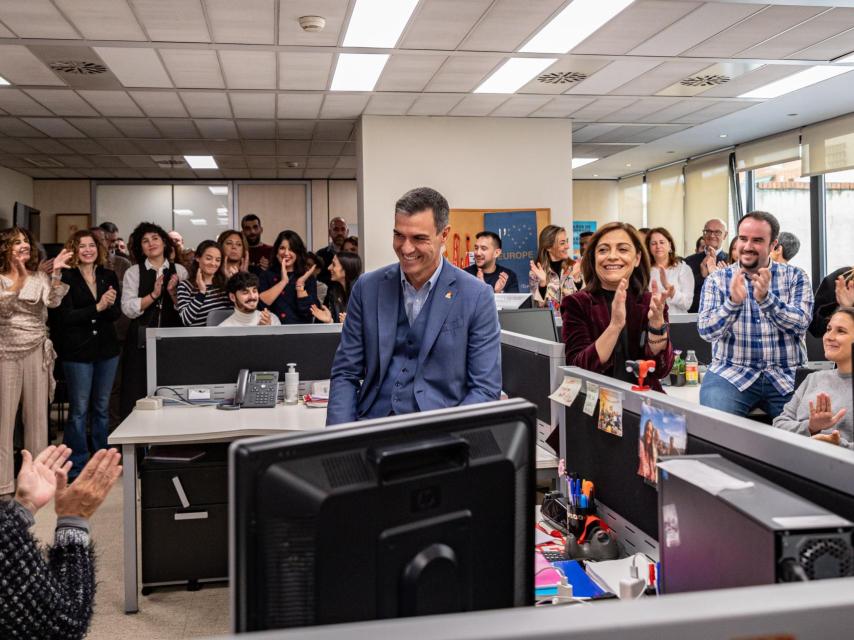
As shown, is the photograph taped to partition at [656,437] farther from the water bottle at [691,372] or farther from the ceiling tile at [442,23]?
the ceiling tile at [442,23]

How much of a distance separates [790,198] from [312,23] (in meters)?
6.75

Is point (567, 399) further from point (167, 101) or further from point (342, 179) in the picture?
point (342, 179)

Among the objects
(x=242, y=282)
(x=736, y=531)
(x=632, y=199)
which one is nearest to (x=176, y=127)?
(x=242, y=282)

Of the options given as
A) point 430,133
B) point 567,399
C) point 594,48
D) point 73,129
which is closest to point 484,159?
point 430,133

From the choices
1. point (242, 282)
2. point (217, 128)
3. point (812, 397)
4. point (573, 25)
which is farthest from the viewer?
point (217, 128)

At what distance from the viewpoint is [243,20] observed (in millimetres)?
4680

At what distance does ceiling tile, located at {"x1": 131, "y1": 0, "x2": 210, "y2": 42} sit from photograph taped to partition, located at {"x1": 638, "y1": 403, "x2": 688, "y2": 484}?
150 inches

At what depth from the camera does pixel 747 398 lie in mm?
3105

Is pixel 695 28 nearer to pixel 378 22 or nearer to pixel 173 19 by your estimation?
pixel 378 22

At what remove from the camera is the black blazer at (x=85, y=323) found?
480 cm

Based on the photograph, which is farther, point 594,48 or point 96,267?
point 594,48

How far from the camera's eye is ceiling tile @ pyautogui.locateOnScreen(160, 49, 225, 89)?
17.6 ft

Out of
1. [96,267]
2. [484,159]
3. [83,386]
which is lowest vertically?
[83,386]

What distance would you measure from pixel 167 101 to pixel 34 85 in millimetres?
1034
